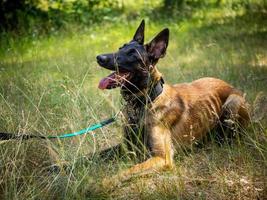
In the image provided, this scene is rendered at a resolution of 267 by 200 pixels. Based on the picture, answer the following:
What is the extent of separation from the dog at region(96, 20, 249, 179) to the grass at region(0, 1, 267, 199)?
0.60 ft

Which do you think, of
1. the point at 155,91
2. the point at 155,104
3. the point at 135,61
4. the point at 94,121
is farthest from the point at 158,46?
the point at 94,121

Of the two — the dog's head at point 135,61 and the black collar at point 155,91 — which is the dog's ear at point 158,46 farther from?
the black collar at point 155,91

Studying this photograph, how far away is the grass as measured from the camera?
4094 millimetres

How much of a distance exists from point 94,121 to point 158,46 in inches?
39.5

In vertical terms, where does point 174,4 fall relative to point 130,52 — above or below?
below

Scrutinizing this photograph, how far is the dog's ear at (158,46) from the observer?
5062 mm

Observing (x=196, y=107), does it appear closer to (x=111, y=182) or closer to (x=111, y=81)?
(x=111, y=81)

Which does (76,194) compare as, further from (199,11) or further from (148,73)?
(199,11)

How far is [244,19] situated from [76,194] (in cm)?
792

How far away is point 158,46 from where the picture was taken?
513 centimetres

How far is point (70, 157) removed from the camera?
14.4 feet

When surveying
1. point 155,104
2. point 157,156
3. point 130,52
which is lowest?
point 157,156

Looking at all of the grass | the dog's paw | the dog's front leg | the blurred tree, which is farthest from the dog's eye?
the blurred tree

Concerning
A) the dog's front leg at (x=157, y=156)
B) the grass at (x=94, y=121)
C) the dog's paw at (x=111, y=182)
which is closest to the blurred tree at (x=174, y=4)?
the grass at (x=94, y=121)
